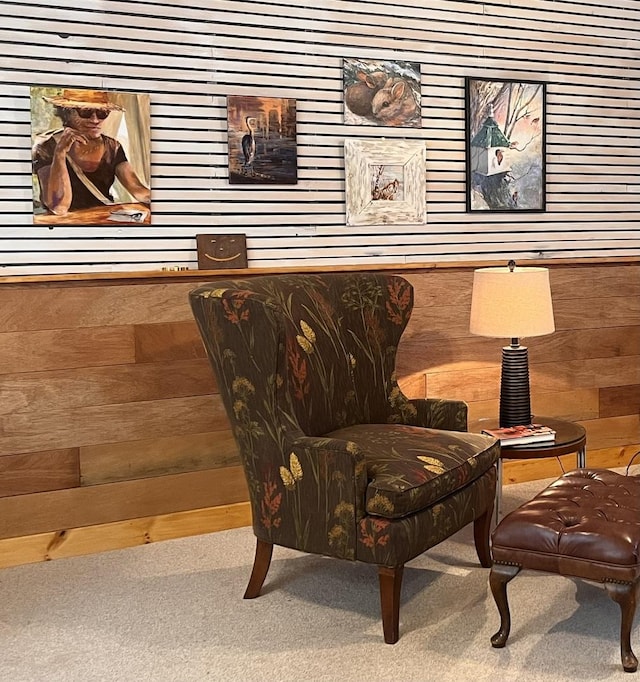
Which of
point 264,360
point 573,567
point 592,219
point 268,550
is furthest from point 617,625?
point 592,219

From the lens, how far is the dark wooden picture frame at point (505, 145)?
4.43 metres

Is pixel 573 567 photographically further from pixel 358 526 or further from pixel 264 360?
pixel 264 360

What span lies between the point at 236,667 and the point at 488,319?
1.77 m

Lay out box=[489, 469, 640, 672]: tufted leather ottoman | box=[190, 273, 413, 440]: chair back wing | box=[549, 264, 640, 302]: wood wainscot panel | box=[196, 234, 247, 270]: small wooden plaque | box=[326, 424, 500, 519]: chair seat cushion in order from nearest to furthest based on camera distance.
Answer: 1. box=[489, 469, 640, 672]: tufted leather ottoman
2. box=[326, 424, 500, 519]: chair seat cushion
3. box=[190, 273, 413, 440]: chair back wing
4. box=[196, 234, 247, 270]: small wooden plaque
5. box=[549, 264, 640, 302]: wood wainscot panel

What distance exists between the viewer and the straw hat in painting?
3604 mm

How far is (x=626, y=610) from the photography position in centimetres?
261

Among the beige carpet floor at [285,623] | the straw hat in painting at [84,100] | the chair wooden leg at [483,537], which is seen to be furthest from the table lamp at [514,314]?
the straw hat in painting at [84,100]

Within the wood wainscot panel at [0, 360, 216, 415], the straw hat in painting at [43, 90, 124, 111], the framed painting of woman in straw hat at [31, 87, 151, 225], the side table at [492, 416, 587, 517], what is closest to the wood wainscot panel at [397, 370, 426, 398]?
the side table at [492, 416, 587, 517]

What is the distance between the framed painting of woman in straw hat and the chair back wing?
32.5 inches

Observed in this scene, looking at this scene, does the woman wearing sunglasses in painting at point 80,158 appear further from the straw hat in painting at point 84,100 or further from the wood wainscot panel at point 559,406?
the wood wainscot panel at point 559,406

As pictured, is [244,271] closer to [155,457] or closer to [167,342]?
[167,342]

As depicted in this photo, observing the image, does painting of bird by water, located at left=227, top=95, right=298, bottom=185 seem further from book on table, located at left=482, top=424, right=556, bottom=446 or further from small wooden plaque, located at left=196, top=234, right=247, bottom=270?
book on table, located at left=482, top=424, right=556, bottom=446

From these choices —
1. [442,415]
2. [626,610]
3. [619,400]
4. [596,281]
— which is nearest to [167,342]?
[442,415]

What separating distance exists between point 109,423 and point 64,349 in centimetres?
Result: 37
